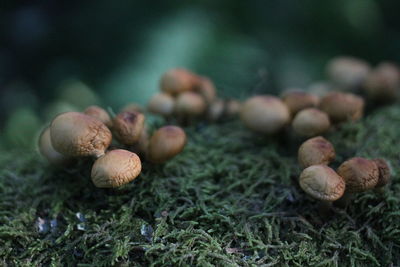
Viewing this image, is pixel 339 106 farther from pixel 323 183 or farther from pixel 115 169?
pixel 115 169

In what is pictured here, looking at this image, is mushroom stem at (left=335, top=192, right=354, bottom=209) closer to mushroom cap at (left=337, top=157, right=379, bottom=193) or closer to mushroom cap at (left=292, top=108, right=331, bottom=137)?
mushroom cap at (left=337, top=157, right=379, bottom=193)

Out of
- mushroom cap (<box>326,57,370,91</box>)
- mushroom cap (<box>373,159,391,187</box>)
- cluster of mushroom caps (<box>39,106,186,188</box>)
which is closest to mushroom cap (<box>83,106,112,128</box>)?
cluster of mushroom caps (<box>39,106,186,188</box>)

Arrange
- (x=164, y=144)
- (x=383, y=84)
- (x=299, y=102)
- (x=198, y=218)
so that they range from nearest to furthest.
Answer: (x=198, y=218) → (x=164, y=144) → (x=299, y=102) → (x=383, y=84)

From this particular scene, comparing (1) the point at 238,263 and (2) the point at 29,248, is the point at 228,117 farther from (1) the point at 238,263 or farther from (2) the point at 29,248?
(2) the point at 29,248

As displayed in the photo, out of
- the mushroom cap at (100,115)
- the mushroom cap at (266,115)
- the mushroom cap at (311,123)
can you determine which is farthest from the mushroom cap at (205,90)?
the mushroom cap at (100,115)

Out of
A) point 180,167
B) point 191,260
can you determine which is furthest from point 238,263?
point 180,167

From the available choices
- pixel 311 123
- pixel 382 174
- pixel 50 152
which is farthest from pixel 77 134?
pixel 382 174
